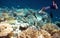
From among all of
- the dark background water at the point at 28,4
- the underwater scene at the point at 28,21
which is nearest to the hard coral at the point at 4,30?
the underwater scene at the point at 28,21

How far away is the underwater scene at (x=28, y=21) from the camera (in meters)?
3.88

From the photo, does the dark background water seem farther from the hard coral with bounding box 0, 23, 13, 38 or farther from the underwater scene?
the hard coral with bounding box 0, 23, 13, 38

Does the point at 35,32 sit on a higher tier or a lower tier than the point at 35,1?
lower

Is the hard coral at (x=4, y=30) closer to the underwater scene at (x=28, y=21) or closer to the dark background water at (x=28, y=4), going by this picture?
the underwater scene at (x=28, y=21)

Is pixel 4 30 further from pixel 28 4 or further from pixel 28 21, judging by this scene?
pixel 28 4

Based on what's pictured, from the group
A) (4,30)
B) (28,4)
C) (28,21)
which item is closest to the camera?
(4,30)

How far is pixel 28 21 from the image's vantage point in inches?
208

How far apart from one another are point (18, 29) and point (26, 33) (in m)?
0.51

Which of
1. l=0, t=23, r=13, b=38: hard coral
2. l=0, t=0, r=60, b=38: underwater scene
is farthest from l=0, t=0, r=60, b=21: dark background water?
l=0, t=23, r=13, b=38: hard coral

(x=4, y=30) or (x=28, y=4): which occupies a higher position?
(x=28, y=4)

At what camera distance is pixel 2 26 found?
3.86 metres

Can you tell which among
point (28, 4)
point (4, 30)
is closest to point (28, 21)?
point (4, 30)

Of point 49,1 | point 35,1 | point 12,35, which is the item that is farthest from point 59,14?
point 12,35

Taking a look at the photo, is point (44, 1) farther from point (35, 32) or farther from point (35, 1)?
point (35, 32)
